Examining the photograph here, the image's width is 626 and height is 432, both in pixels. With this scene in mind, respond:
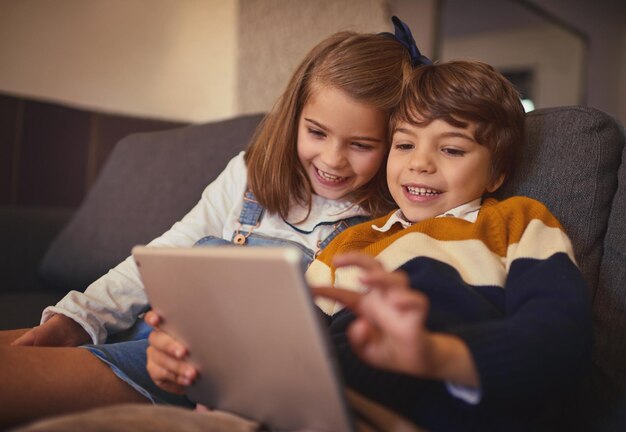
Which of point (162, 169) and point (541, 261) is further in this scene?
point (162, 169)

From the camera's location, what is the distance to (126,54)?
2.71m

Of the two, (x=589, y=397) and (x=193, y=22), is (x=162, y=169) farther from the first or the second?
(x=193, y=22)

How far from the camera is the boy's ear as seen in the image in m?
1.05

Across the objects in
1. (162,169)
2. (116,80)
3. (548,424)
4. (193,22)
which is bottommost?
(548,424)

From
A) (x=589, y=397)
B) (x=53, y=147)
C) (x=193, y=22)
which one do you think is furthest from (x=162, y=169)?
(x=193, y=22)

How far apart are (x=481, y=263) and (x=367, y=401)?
0.83 ft

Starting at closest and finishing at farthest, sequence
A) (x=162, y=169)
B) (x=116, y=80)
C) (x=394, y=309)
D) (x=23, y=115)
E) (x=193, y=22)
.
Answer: (x=394, y=309) < (x=162, y=169) < (x=23, y=115) < (x=116, y=80) < (x=193, y=22)

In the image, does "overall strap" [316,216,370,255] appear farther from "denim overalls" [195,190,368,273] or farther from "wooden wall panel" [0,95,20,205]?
"wooden wall panel" [0,95,20,205]

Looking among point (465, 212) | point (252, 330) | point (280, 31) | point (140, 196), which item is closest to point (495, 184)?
point (465, 212)

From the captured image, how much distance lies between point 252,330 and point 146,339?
53 cm

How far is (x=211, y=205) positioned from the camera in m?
1.34

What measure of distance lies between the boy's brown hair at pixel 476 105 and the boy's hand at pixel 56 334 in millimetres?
652

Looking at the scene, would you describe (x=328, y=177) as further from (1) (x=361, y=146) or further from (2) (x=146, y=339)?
(2) (x=146, y=339)

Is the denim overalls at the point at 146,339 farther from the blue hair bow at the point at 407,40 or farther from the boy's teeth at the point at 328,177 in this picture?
the blue hair bow at the point at 407,40
